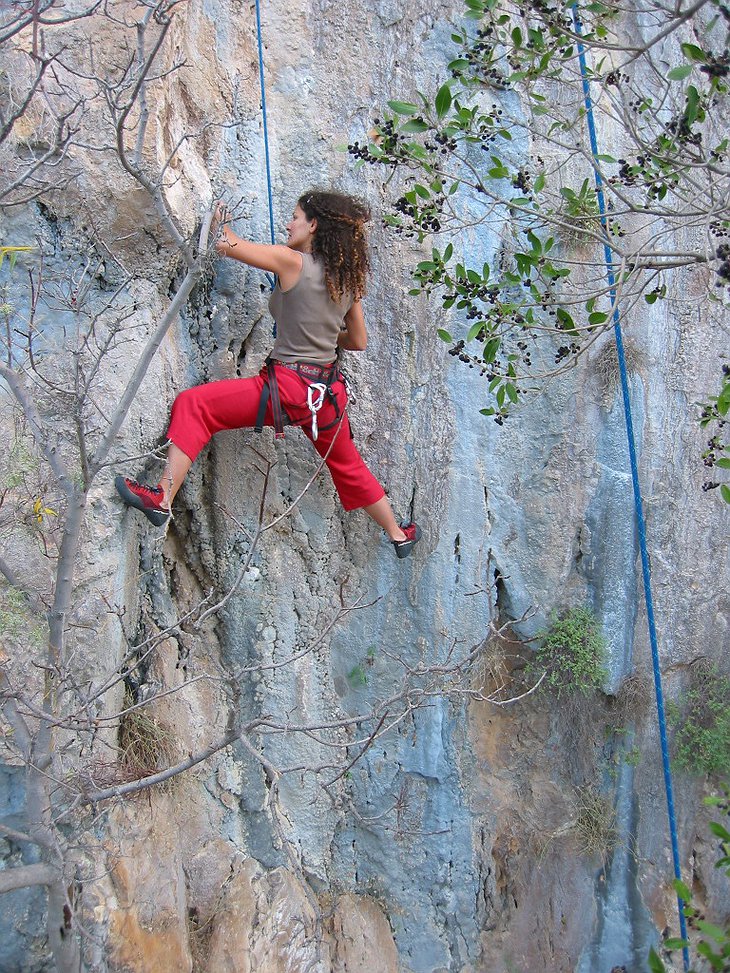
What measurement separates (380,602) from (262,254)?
179cm

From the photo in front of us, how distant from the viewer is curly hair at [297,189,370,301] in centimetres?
357

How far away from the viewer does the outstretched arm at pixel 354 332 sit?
3.79 m

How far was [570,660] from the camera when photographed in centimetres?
440

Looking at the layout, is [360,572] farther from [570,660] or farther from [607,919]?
[607,919]

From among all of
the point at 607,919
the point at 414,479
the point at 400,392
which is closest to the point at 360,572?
the point at 414,479

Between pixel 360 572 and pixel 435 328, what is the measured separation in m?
1.21

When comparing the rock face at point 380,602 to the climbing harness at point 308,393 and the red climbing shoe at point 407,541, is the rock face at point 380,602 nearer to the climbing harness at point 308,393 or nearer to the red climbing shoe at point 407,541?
the red climbing shoe at point 407,541

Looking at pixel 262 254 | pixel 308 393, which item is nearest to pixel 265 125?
pixel 262 254

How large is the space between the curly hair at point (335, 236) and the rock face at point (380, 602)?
1.70 ft

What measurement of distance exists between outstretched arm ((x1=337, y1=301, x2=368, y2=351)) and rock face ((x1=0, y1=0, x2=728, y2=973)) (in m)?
0.31

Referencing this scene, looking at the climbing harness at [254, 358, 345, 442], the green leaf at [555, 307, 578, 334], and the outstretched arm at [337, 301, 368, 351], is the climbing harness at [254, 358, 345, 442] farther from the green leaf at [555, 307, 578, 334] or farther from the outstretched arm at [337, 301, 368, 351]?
the green leaf at [555, 307, 578, 334]

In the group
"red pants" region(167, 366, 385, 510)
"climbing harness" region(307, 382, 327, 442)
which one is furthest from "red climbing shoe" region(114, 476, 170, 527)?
"climbing harness" region(307, 382, 327, 442)

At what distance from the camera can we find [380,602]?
436 cm

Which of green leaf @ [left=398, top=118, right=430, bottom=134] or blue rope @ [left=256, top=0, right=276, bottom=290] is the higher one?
blue rope @ [left=256, top=0, right=276, bottom=290]
